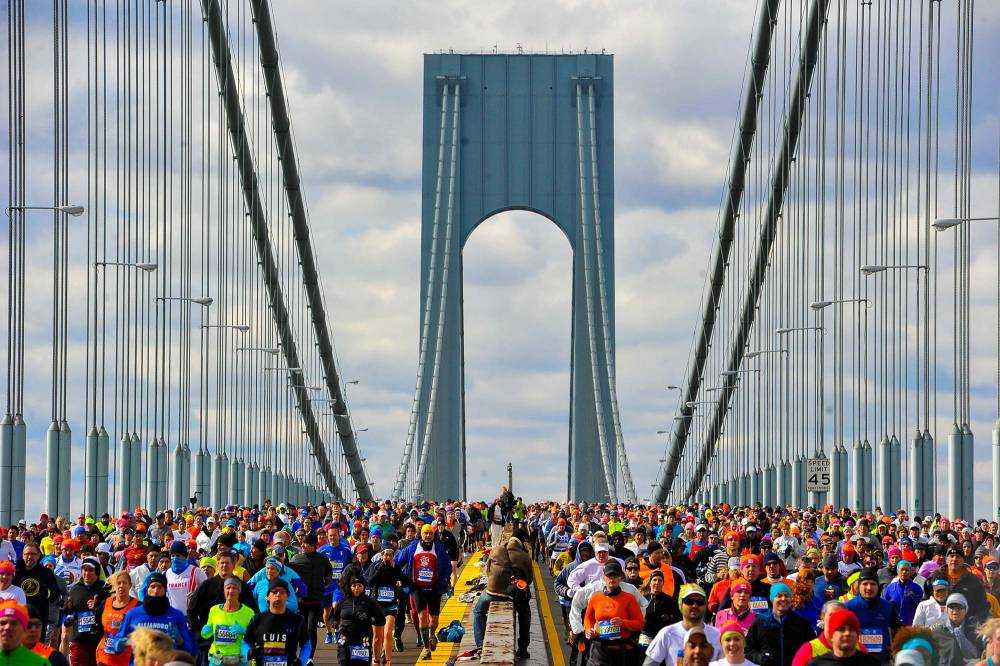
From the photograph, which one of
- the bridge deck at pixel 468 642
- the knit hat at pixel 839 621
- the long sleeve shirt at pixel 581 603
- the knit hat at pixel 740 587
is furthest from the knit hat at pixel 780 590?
the bridge deck at pixel 468 642

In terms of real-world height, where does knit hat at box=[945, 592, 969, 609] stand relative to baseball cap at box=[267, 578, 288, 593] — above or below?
below

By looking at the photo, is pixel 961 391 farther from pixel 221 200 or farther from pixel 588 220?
pixel 588 220

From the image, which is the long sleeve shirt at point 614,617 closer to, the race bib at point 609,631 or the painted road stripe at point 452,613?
the race bib at point 609,631

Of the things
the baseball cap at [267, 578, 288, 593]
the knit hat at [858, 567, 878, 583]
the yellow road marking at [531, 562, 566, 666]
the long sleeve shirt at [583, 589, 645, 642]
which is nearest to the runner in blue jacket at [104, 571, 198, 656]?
the baseball cap at [267, 578, 288, 593]

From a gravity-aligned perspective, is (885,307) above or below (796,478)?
above

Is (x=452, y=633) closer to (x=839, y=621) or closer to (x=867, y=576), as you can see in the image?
(x=867, y=576)

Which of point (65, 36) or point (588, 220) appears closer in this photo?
point (65, 36)

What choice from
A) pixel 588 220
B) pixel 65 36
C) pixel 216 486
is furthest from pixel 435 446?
pixel 65 36

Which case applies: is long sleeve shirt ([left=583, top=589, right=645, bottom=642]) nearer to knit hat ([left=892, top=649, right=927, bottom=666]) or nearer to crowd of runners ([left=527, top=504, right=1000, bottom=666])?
crowd of runners ([left=527, top=504, right=1000, bottom=666])
